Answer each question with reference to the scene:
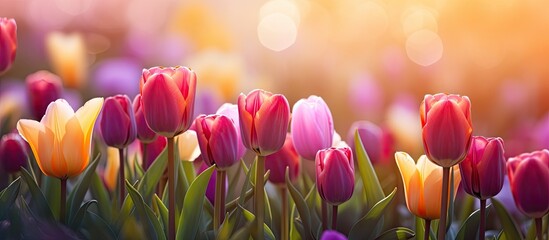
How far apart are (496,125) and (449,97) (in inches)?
73.1

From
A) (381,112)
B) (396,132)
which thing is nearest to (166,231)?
(396,132)

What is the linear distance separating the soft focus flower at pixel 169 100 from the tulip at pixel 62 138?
4.6 inches

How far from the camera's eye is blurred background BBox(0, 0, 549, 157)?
2.71 metres

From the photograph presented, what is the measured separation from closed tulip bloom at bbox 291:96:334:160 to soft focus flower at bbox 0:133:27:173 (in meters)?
0.48

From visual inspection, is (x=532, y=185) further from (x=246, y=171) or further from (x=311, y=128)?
(x=246, y=171)

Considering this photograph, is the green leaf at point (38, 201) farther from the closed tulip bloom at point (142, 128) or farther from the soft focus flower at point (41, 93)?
the soft focus flower at point (41, 93)

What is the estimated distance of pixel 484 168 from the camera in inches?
44.1

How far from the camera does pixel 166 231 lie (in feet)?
3.99

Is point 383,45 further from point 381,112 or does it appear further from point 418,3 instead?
point 381,112

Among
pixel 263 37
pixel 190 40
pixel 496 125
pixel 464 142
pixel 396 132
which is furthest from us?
pixel 263 37

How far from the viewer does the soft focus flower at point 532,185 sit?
3.59 feet

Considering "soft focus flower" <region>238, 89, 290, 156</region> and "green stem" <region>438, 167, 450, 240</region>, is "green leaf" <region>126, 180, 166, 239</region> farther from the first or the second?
"green stem" <region>438, 167, 450, 240</region>

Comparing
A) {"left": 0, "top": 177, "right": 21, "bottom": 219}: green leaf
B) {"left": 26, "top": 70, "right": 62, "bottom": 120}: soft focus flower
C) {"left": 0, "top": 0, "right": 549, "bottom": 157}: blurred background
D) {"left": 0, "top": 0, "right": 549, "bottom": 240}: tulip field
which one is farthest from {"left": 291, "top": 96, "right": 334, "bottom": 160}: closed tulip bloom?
{"left": 0, "top": 0, "right": 549, "bottom": 157}: blurred background

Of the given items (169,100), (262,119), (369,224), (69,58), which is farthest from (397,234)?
(69,58)
